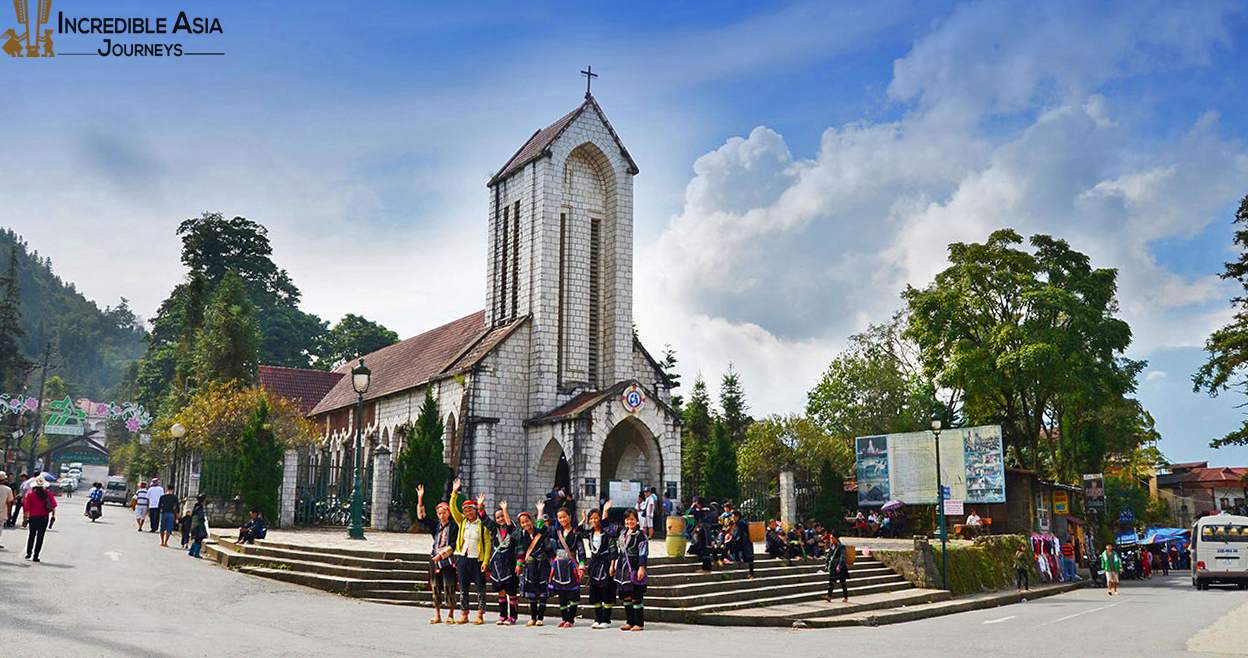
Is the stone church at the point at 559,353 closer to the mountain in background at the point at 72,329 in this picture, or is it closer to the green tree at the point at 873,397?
the green tree at the point at 873,397

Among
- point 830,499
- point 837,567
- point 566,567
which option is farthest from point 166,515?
point 830,499

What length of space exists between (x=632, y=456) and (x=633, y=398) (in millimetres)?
3555

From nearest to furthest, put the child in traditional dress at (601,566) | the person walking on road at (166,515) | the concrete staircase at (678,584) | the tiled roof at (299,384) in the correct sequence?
1. the child in traditional dress at (601,566)
2. the concrete staircase at (678,584)
3. the person walking on road at (166,515)
4. the tiled roof at (299,384)

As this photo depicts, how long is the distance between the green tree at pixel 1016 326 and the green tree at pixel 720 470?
9.28m

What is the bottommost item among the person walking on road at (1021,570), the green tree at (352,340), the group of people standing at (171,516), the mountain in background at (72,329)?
the person walking on road at (1021,570)

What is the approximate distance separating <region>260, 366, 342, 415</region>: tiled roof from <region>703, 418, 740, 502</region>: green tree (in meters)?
25.3

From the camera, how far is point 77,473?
88562 mm

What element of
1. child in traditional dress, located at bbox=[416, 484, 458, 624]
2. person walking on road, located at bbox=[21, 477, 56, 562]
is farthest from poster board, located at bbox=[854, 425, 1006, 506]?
person walking on road, located at bbox=[21, 477, 56, 562]

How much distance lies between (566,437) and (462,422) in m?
4.05

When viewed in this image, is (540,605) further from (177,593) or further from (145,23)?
(145,23)

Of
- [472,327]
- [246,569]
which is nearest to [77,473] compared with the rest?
[472,327]

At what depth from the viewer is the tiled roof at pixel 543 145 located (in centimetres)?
3334

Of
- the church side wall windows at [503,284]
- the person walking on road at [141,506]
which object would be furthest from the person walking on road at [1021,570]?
the person walking on road at [141,506]

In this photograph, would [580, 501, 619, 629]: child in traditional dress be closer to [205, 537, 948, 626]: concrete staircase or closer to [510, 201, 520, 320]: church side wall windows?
[205, 537, 948, 626]: concrete staircase
